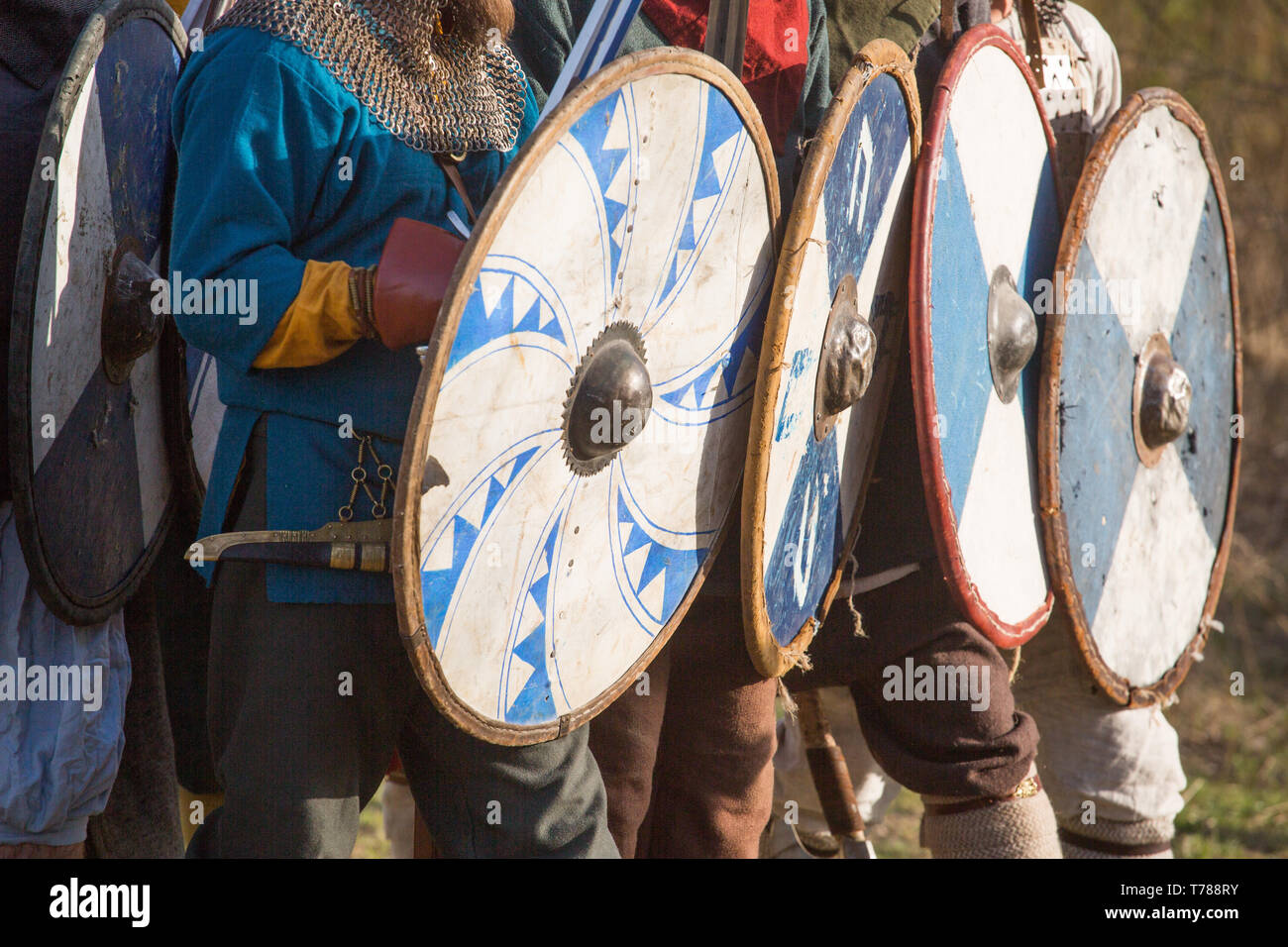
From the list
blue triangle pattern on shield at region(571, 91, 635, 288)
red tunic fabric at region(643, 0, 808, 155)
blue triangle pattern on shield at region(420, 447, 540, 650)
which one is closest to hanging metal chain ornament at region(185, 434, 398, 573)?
blue triangle pattern on shield at region(420, 447, 540, 650)

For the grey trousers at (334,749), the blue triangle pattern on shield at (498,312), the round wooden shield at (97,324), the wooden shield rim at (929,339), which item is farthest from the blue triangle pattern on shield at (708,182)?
the round wooden shield at (97,324)

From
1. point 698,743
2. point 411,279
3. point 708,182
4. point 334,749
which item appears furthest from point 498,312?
point 698,743

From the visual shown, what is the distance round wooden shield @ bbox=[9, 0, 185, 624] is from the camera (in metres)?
1.87

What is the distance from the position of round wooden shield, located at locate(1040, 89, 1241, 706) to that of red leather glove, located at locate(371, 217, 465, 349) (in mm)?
1171

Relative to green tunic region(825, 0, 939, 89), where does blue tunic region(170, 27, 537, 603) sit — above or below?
below

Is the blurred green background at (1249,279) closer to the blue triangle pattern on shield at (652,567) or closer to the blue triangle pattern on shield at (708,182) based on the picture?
the blue triangle pattern on shield at (652,567)

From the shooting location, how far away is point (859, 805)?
3068mm

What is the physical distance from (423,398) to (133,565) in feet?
2.79

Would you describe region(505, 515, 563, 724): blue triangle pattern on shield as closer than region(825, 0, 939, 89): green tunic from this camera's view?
Yes

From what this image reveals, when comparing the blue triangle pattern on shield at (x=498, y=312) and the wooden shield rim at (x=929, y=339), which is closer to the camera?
the blue triangle pattern on shield at (x=498, y=312)

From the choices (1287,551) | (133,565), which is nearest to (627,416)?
(133,565)

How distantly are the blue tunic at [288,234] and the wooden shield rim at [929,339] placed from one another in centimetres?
70

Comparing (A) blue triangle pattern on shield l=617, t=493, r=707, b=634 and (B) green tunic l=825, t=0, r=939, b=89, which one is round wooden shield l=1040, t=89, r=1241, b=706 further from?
(A) blue triangle pattern on shield l=617, t=493, r=707, b=634

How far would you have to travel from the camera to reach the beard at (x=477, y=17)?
6.16ft
